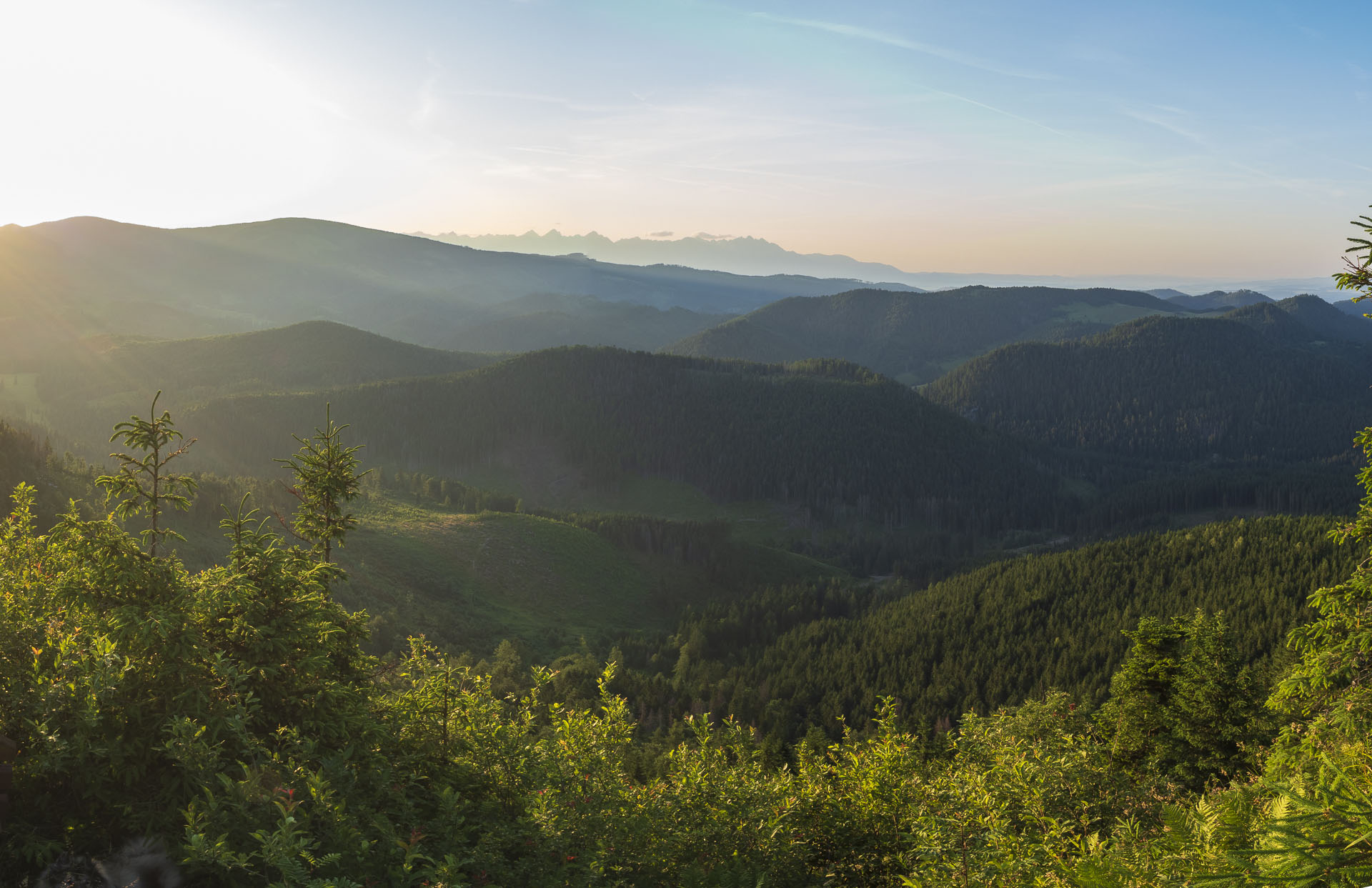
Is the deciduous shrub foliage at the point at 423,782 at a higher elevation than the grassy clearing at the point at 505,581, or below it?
higher

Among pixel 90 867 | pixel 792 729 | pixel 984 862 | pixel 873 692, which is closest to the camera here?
pixel 90 867

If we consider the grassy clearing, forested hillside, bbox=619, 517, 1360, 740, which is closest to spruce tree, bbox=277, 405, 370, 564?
forested hillside, bbox=619, 517, 1360, 740

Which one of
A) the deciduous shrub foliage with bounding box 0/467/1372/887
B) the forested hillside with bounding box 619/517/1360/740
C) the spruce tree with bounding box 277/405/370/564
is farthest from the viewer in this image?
the forested hillside with bounding box 619/517/1360/740

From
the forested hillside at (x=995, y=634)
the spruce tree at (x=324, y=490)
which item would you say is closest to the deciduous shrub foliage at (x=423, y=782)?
the spruce tree at (x=324, y=490)

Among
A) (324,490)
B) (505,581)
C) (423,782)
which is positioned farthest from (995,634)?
(324,490)

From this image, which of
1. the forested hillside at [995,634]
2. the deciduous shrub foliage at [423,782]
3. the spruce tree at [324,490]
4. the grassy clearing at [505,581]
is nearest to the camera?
the deciduous shrub foliage at [423,782]

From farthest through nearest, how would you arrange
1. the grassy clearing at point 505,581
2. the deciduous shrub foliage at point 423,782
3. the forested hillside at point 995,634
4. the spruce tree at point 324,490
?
the grassy clearing at point 505,581, the forested hillside at point 995,634, the spruce tree at point 324,490, the deciduous shrub foliage at point 423,782

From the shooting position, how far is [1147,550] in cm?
13412

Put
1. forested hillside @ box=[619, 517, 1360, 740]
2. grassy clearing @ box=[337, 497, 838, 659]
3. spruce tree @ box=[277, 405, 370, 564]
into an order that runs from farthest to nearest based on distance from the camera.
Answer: grassy clearing @ box=[337, 497, 838, 659]
forested hillside @ box=[619, 517, 1360, 740]
spruce tree @ box=[277, 405, 370, 564]

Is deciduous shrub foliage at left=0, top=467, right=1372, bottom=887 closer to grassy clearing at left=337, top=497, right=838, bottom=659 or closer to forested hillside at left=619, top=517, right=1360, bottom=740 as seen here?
forested hillside at left=619, top=517, right=1360, bottom=740

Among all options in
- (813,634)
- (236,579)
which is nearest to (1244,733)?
(236,579)

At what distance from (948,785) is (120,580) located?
74.5ft

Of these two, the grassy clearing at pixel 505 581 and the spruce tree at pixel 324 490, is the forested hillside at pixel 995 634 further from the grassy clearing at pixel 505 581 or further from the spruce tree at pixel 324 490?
the spruce tree at pixel 324 490

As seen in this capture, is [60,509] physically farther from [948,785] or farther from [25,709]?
[948,785]
